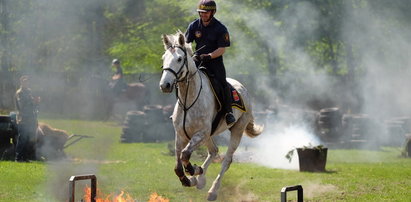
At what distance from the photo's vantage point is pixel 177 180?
1542 centimetres

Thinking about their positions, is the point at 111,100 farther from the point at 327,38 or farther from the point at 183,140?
the point at 183,140

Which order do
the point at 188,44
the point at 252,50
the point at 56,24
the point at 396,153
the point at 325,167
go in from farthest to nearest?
the point at 252,50 < the point at 396,153 < the point at 56,24 < the point at 325,167 < the point at 188,44

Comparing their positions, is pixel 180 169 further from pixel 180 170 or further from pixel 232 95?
pixel 232 95

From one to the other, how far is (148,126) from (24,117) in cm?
914

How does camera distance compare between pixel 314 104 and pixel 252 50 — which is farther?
pixel 314 104

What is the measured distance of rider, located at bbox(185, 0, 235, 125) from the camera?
10.8 metres

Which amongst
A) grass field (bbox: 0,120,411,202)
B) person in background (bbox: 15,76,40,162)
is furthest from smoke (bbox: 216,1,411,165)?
person in background (bbox: 15,76,40,162)

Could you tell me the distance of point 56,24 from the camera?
21.4m

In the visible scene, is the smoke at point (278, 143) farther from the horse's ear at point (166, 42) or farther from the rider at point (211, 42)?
the horse's ear at point (166, 42)

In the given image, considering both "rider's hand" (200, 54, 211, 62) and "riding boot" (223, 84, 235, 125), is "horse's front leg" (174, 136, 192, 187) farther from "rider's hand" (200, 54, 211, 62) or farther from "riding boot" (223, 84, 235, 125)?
"rider's hand" (200, 54, 211, 62)

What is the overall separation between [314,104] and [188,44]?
83.5 feet

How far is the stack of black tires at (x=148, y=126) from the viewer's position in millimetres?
26266

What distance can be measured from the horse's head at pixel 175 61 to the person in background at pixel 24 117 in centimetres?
879

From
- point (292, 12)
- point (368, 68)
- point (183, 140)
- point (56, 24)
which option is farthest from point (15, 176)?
point (368, 68)
